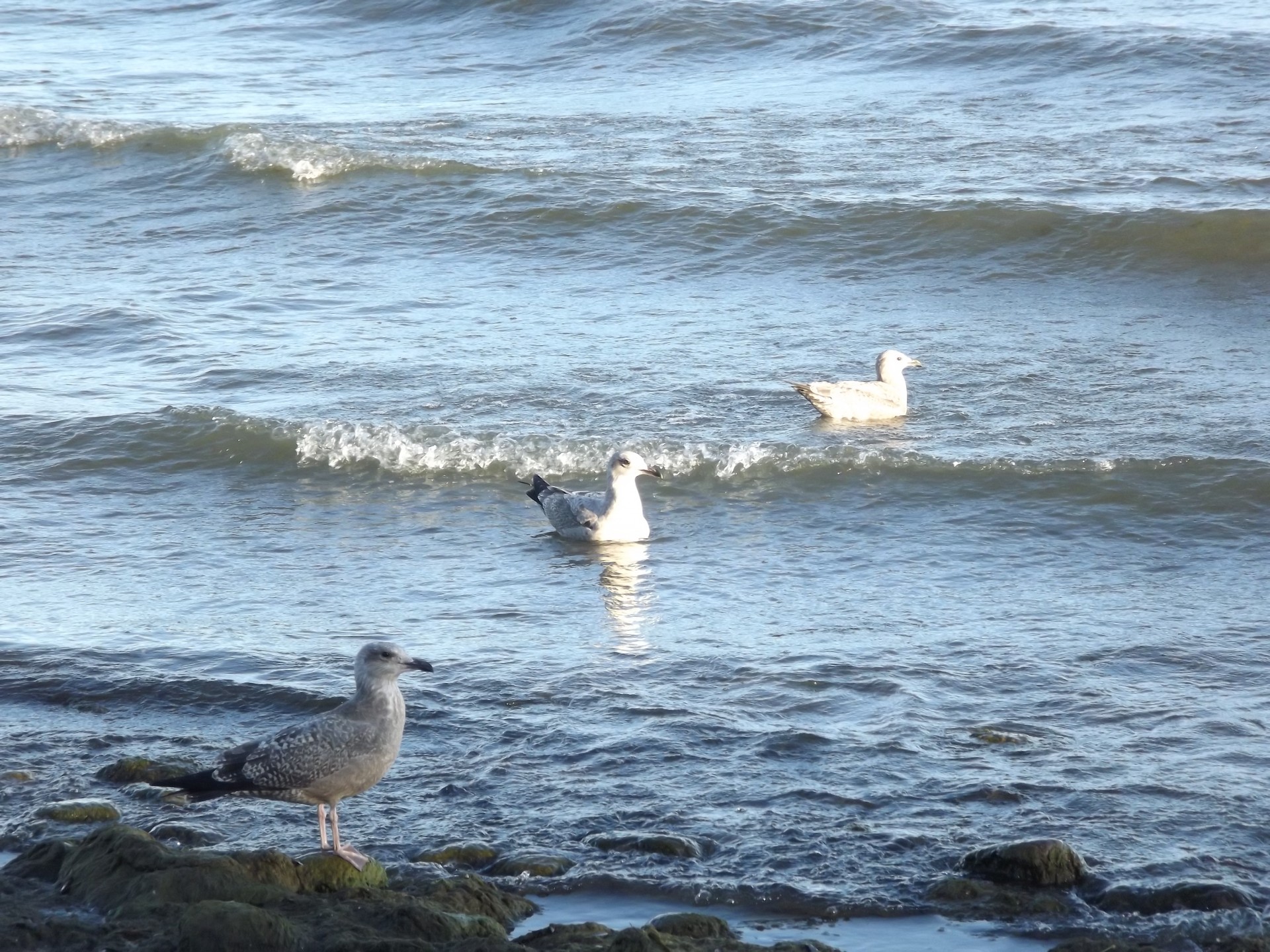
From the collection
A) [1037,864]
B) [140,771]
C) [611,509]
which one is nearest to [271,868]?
[140,771]

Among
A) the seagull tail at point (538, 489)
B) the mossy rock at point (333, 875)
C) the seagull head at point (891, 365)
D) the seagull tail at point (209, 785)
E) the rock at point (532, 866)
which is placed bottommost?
the rock at point (532, 866)

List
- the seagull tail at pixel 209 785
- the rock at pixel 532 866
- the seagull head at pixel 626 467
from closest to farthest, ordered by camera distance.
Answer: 1. the seagull tail at pixel 209 785
2. the rock at pixel 532 866
3. the seagull head at pixel 626 467

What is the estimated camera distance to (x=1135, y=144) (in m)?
15.1

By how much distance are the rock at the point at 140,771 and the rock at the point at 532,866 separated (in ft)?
4.15

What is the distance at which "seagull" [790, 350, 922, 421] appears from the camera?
33.6ft

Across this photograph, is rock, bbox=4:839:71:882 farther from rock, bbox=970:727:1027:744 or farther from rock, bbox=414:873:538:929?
rock, bbox=970:727:1027:744

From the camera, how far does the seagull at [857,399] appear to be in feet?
33.6

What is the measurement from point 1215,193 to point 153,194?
31.1 ft

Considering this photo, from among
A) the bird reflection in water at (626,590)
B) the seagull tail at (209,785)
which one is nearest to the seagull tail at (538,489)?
the bird reflection in water at (626,590)

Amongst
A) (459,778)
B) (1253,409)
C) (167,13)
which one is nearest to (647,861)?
(459,778)

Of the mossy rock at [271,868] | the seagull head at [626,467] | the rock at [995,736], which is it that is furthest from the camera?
the seagull head at [626,467]

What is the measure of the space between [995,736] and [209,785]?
266cm

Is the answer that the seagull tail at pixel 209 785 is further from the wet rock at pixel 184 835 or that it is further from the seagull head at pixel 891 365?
the seagull head at pixel 891 365

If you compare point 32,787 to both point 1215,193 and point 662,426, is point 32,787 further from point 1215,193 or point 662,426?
point 1215,193
